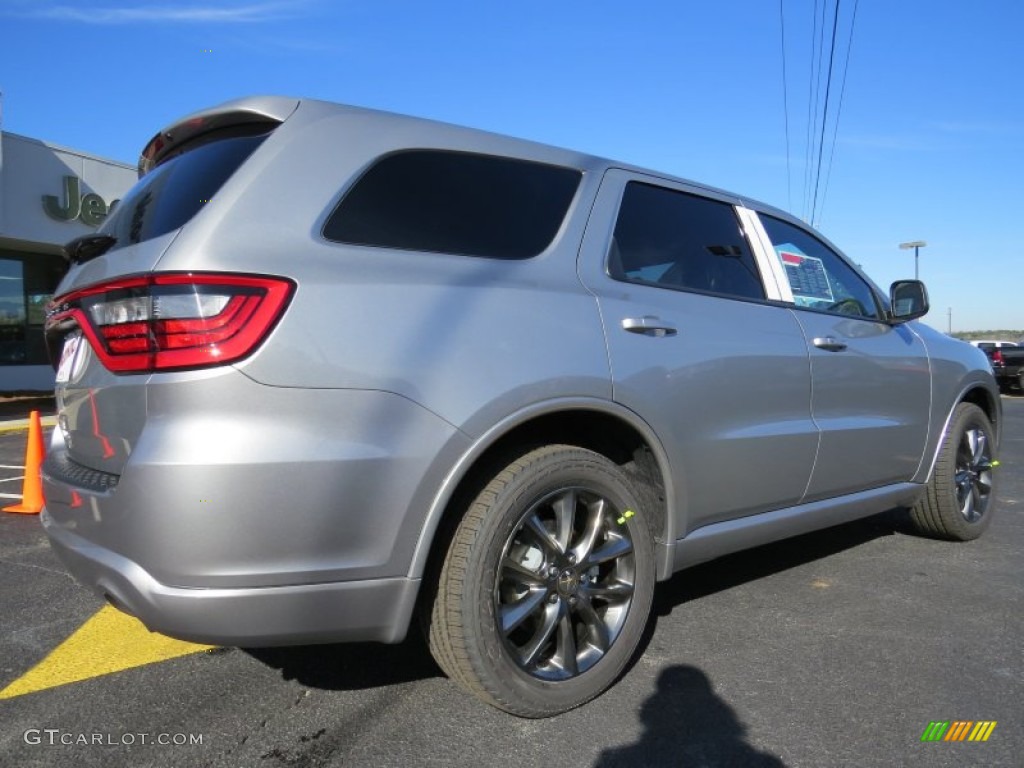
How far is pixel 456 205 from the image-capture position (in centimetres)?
252

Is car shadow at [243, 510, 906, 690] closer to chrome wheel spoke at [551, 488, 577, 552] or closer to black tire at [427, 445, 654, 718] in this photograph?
black tire at [427, 445, 654, 718]

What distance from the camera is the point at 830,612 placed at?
3.47 m

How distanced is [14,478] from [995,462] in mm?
8246

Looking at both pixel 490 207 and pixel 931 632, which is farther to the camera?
pixel 931 632

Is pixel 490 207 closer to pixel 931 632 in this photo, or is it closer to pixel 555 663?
pixel 555 663

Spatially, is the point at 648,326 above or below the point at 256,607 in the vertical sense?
above

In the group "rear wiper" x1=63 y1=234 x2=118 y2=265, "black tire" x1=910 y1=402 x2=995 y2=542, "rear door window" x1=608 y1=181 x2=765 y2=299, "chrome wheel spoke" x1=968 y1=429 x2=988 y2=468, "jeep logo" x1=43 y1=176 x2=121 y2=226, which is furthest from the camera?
"jeep logo" x1=43 y1=176 x2=121 y2=226

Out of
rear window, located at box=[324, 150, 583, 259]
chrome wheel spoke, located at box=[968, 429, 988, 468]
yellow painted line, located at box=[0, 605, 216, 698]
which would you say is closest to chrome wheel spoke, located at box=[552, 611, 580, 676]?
rear window, located at box=[324, 150, 583, 259]

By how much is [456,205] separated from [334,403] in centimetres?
85

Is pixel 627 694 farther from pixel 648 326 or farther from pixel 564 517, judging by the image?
pixel 648 326

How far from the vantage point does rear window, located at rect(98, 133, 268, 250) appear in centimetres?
222

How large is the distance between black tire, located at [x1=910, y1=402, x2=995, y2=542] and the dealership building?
44.5 ft

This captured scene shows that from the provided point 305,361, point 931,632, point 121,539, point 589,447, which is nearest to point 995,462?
A: point 931,632

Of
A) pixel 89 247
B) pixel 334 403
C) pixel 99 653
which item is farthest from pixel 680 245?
pixel 99 653
